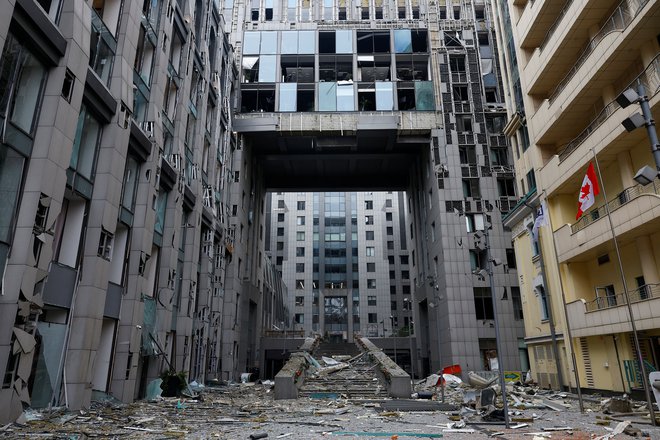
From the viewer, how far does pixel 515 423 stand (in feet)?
47.0

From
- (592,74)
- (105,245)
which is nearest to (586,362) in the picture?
(592,74)

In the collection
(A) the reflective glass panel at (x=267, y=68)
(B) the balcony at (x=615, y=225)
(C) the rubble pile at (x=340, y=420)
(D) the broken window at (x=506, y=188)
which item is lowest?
(C) the rubble pile at (x=340, y=420)

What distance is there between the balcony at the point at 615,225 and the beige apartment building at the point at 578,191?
0.05 meters

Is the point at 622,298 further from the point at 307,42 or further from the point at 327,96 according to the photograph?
the point at 307,42

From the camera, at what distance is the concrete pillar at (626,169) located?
71.3 feet

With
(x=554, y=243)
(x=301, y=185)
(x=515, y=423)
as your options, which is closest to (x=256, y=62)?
(x=301, y=185)

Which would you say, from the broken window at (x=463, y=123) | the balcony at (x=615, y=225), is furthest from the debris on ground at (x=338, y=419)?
the broken window at (x=463, y=123)

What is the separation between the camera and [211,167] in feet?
119

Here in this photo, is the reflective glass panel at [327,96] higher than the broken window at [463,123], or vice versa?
the reflective glass panel at [327,96]

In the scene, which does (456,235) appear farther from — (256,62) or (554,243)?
(256,62)

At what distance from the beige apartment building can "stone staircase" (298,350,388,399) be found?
9981mm

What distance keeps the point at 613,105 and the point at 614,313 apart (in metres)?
9.61

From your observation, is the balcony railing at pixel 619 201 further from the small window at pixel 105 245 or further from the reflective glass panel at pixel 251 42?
the reflective glass panel at pixel 251 42

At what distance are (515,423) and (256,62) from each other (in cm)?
4567
